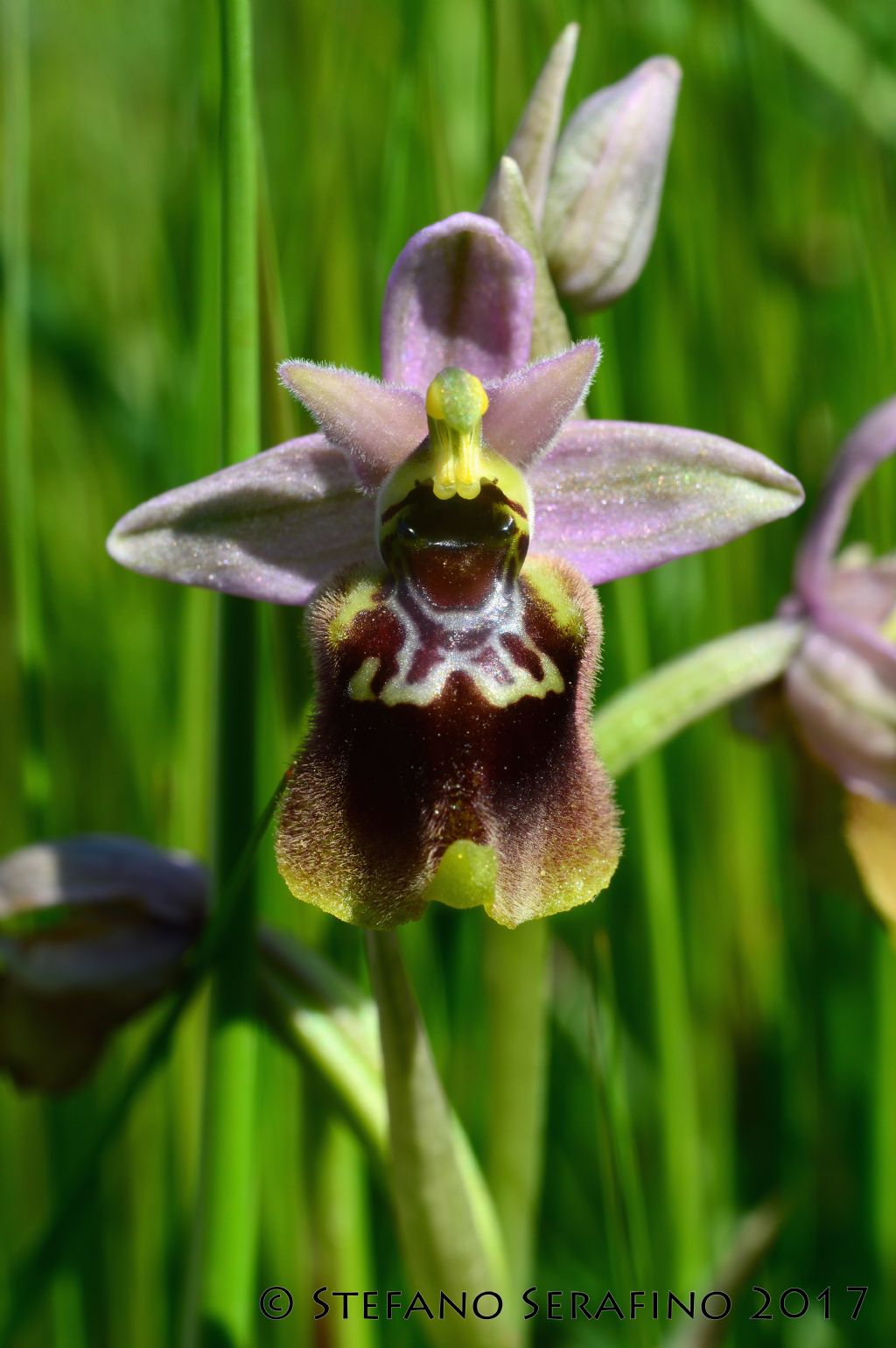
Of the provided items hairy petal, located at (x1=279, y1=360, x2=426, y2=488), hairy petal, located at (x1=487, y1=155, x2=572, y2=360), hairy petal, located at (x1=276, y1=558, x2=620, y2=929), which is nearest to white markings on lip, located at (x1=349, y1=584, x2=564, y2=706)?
hairy petal, located at (x1=276, y1=558, x2=620, y2=929)

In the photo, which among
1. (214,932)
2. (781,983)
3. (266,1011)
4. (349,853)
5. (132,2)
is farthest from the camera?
(132,2)

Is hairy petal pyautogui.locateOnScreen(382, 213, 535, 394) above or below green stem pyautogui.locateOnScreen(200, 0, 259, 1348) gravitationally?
above

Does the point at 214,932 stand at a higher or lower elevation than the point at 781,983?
higher

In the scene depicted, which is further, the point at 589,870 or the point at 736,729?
the point at 736,729

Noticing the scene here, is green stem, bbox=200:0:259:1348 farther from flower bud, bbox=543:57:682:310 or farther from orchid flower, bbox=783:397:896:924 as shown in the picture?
orchid flower, bbox=783:397:896:924

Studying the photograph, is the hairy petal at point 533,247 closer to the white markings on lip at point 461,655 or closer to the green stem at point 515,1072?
the white markings on lip at point 461,655

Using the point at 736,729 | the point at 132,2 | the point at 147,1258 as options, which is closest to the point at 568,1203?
the point at 147,1258

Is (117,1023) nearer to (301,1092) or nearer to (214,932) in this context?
(301,1092)
